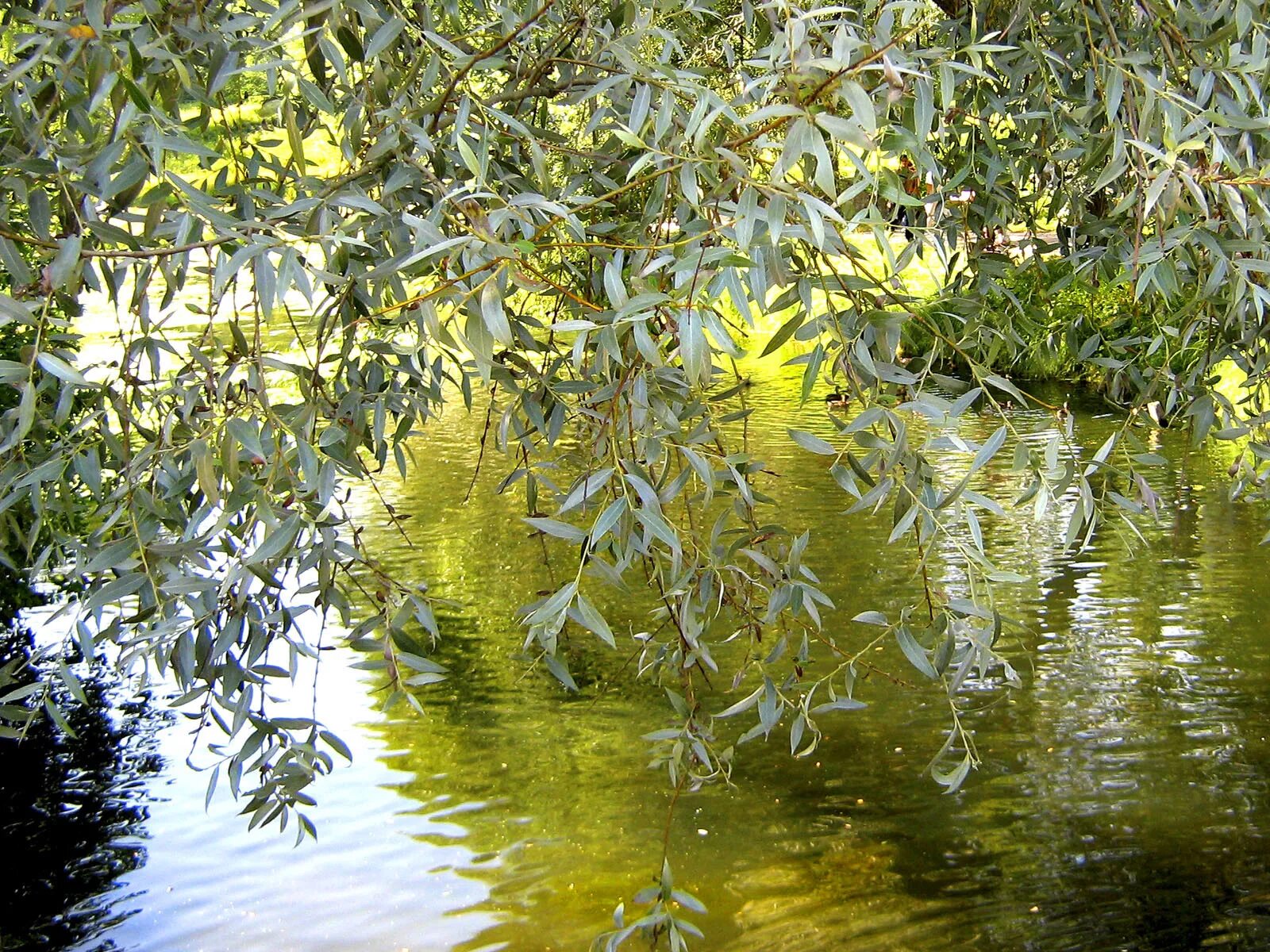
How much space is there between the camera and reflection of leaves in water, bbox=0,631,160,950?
13.9 feet

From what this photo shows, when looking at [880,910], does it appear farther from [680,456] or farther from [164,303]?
[164,303]

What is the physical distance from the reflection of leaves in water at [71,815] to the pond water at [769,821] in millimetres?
23

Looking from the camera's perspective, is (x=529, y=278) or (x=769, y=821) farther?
(x=769, y=821)

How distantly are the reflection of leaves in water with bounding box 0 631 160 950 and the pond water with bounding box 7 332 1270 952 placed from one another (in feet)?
0.08

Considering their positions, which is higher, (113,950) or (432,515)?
(432,515)

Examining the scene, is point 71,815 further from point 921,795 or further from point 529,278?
point 529,278

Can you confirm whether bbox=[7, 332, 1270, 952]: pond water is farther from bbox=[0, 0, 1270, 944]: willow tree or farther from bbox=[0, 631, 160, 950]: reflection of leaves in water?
bbox=[0, 0, 1270, 944]: willow tree

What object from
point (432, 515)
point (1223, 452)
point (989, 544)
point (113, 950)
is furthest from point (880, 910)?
point (1223, 452)

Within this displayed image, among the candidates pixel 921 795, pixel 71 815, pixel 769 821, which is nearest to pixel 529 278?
pixel 769 821

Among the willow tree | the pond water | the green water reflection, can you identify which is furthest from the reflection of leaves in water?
the willow tree

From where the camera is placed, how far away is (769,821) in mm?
4797

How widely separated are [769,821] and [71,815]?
290cm

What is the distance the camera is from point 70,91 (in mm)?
1596

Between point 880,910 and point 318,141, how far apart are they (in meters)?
11.2
